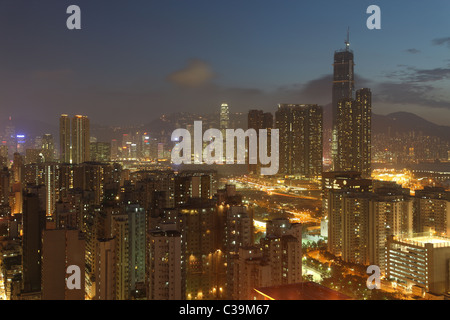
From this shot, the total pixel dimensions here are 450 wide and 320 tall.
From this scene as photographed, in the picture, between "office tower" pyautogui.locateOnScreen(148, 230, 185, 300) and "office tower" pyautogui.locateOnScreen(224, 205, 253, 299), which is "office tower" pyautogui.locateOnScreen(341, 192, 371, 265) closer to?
"office tower" pyautogui.locateOnScreen(224, 205, 253, 299)

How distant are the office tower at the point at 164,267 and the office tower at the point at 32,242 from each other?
181 centimetres

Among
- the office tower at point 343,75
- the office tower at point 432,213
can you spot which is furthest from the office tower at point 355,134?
the office tower at point 432,213

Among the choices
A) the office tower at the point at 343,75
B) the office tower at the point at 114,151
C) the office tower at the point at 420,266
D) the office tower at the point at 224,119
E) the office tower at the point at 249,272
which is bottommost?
the office tower at the point at 420,266

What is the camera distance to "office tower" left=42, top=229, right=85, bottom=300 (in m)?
4.43

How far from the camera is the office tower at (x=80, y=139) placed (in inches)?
→ 498

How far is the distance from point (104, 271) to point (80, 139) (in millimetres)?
8935

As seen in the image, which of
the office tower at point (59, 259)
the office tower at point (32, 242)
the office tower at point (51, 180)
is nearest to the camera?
the office tower at point (59, 259)

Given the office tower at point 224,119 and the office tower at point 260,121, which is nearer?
the office tower at point 224,119

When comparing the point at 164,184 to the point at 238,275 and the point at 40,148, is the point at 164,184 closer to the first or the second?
the point at 238,275

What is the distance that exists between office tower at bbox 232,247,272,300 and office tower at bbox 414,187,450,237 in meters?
4.19

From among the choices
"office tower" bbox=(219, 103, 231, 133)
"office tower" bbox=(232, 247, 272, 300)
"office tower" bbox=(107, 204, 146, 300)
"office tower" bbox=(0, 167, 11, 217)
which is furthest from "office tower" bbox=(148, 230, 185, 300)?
"office tower" bbox=(219, 103, 231, 133)

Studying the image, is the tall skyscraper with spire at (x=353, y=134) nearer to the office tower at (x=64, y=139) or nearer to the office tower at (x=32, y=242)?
the office tower at (x=64, y=139)
